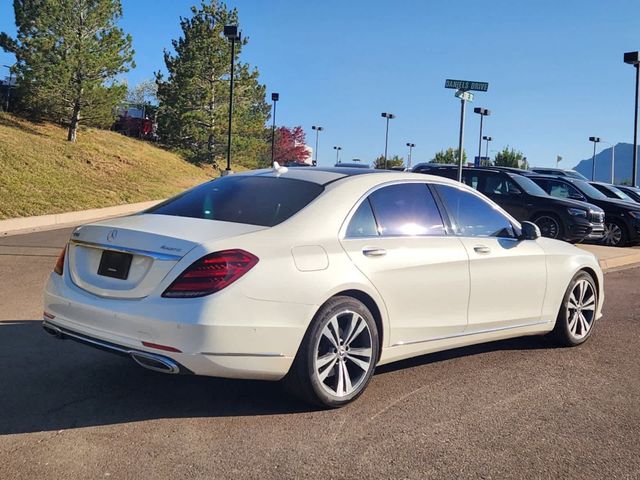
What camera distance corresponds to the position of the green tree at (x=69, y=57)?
23.7m

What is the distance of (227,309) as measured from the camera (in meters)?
3.67

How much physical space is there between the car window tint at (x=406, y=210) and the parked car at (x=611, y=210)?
12.0 meters

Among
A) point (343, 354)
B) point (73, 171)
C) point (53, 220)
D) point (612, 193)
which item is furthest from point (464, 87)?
point (73, 171)

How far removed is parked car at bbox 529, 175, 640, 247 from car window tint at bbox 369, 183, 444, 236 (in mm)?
12034

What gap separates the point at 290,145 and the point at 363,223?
196 ft

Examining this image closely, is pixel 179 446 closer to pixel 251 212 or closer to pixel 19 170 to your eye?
pixel 251 212

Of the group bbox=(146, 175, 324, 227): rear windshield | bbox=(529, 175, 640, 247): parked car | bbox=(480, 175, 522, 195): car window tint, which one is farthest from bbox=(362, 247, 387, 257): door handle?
bbox=(529, 175, 640, 247): parked car

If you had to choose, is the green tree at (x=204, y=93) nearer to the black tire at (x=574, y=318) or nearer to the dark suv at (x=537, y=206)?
the dark suv at (x=537, y=206)

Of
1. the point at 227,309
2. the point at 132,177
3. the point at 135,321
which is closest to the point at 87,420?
the point at 135,321

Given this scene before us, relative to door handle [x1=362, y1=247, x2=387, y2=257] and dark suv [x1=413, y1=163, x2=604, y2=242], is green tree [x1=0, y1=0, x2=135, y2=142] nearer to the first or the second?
dark suv [x1=413, y1=163, x2=604, y2=242]

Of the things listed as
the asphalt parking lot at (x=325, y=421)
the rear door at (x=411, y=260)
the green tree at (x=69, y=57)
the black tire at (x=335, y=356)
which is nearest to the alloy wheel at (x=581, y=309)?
the asphalt parking lot at (x=325, y=421)

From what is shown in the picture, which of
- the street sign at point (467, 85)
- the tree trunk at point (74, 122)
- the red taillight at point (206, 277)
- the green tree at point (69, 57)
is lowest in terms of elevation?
the red taillight at point (206, 277)

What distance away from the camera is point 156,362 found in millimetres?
3717

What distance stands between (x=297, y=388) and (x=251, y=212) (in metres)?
1.20
